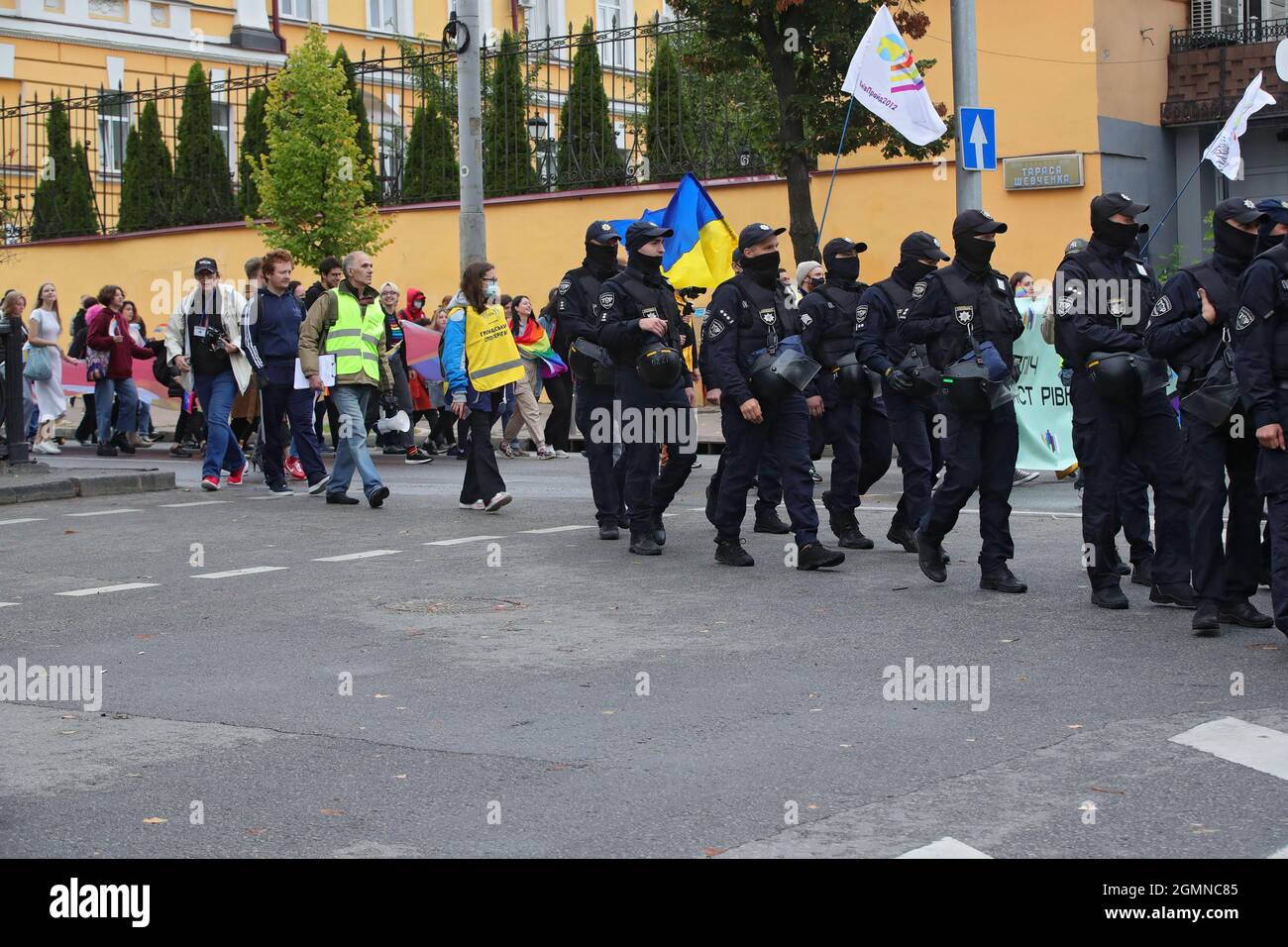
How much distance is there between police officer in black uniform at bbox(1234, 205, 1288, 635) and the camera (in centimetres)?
770

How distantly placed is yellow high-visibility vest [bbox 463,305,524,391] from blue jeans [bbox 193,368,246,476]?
10.8ft

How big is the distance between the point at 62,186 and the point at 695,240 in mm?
18629

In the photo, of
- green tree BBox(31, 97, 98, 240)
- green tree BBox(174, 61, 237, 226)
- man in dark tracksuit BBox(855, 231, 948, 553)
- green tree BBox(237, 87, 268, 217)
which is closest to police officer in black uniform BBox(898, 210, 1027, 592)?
man in dark tracksuit BBox(855, 231, 948, 553)

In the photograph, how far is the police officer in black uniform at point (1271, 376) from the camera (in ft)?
25.3

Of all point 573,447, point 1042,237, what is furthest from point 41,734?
point 1042,237

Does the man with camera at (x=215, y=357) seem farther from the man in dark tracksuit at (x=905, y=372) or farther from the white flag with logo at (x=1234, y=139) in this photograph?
the white flag with logo at (x=1234, y=139)

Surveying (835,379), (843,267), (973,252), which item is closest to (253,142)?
(843,267)

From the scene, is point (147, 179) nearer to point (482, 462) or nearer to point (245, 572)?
point (482, 462)

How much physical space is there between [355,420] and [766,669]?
7.14 meters

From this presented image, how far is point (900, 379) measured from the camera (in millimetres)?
10781

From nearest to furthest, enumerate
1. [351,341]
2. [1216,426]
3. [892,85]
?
1. [1216,426]
2. [351,341]
3. [892,85]

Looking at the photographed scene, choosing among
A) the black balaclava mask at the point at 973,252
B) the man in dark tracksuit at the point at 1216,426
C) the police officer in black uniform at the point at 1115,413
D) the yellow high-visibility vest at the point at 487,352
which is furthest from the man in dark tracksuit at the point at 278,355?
the man in dark tracksuit at the point at 1216,426

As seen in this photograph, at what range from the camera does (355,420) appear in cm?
1412
